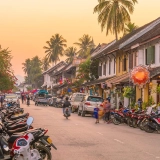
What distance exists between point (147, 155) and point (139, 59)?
24.0m

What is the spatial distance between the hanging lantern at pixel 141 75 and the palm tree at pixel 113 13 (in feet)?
85.8

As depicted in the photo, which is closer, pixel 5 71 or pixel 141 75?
pixel 141 75

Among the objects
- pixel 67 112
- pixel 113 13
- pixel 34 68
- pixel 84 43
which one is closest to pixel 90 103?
pixel 67 112

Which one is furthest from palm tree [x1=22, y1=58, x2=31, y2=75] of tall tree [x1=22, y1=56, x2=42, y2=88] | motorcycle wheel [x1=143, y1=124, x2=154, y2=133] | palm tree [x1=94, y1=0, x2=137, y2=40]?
motorcycle wheel [x1=143, y1=124, x2=154, y2=133]

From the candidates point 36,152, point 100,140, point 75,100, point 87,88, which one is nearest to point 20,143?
point 36,152

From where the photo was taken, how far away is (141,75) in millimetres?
30047

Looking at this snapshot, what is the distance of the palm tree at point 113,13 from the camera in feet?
182

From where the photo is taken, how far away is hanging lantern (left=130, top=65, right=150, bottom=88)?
29.7 m

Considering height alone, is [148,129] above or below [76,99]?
below

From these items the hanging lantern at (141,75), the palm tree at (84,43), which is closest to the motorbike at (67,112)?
the hanging lantern at (141,75)

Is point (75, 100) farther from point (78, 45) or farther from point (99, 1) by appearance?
point (78, 45)

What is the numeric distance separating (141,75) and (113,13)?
87.3 feet

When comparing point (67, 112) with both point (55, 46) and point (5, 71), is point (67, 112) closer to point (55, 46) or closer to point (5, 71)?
point (5, 71)

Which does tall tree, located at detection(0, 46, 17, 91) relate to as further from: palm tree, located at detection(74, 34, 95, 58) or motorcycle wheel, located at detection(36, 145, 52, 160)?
palm tree, located at detection(74, 34, 95, 58)
